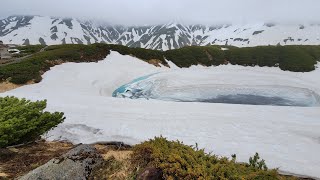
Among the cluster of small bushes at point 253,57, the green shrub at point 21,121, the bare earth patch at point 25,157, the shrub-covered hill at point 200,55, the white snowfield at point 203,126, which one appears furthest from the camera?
the cluster of small bushes at point 253,57

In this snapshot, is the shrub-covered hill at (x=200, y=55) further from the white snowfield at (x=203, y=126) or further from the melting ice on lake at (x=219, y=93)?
the white snowfield at (x=203, y=126)

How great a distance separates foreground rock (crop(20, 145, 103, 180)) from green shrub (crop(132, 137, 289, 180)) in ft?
5.24

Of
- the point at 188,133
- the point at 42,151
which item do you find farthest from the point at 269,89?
the point at 42,151

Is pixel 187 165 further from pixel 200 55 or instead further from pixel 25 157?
pixel 200 55

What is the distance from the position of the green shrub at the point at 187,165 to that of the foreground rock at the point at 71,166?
160cm

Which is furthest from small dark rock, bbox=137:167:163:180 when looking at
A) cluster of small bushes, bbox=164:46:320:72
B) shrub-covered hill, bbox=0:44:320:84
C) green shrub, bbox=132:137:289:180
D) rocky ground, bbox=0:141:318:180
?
cluster of small bushes, bbox=164:46:320:72

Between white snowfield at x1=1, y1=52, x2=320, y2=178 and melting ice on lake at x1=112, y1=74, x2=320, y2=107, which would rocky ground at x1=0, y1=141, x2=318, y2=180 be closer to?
white snowfield at x1=1, y1=52, x2=320, y2=178

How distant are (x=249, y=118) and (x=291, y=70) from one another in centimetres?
5384

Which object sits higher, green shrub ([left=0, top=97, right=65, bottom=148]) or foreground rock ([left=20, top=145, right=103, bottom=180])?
green shrub ([left=0, top=97, right=65, bottom=148])

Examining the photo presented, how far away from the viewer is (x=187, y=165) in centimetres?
974

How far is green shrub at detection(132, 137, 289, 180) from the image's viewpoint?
9.35m

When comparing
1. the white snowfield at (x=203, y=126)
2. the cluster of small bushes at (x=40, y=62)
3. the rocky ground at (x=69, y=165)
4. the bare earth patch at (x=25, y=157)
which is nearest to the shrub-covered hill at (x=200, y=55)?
the cluster of small bushes at (x=40, y=62)

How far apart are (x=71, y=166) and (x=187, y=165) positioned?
401 centimetres

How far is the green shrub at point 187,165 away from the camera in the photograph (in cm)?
935
